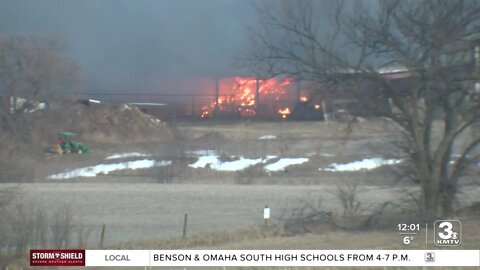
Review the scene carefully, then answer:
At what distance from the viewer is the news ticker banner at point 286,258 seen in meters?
11.0

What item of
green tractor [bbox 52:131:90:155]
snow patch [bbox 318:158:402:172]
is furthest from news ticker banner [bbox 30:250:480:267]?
green tractor [bbox 52:131:90:155]

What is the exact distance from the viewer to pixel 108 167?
57094mm

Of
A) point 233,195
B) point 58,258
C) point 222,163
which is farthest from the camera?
point 222,163

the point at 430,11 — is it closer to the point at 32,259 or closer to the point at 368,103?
the point at 368,103

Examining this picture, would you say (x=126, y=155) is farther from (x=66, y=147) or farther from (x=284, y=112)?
(x=284, y=112)

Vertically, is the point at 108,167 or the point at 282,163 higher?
the point at 282,163

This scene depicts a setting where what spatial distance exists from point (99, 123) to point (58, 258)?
67838 mm

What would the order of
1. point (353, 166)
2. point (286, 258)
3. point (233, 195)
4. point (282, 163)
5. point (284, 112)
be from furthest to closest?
point (284, 112) < point (282, 163) < point (353, 166) < point (233, 195) < point (286, 258)

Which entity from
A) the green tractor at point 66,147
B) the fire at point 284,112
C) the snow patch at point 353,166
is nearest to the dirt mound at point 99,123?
the green tractor at point 66,147

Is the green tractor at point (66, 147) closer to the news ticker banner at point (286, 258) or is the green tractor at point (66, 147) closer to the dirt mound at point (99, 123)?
the dirt mound at point (99, 123)

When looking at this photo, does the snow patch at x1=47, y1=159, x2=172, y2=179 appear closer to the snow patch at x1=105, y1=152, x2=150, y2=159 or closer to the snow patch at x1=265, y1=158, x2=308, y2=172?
the snow patch at x1=105, y1=152, x2=150, y2=159

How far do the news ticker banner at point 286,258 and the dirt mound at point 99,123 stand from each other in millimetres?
58051

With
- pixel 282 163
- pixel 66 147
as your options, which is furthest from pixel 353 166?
pixel 66 147

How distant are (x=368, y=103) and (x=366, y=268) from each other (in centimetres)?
1042
